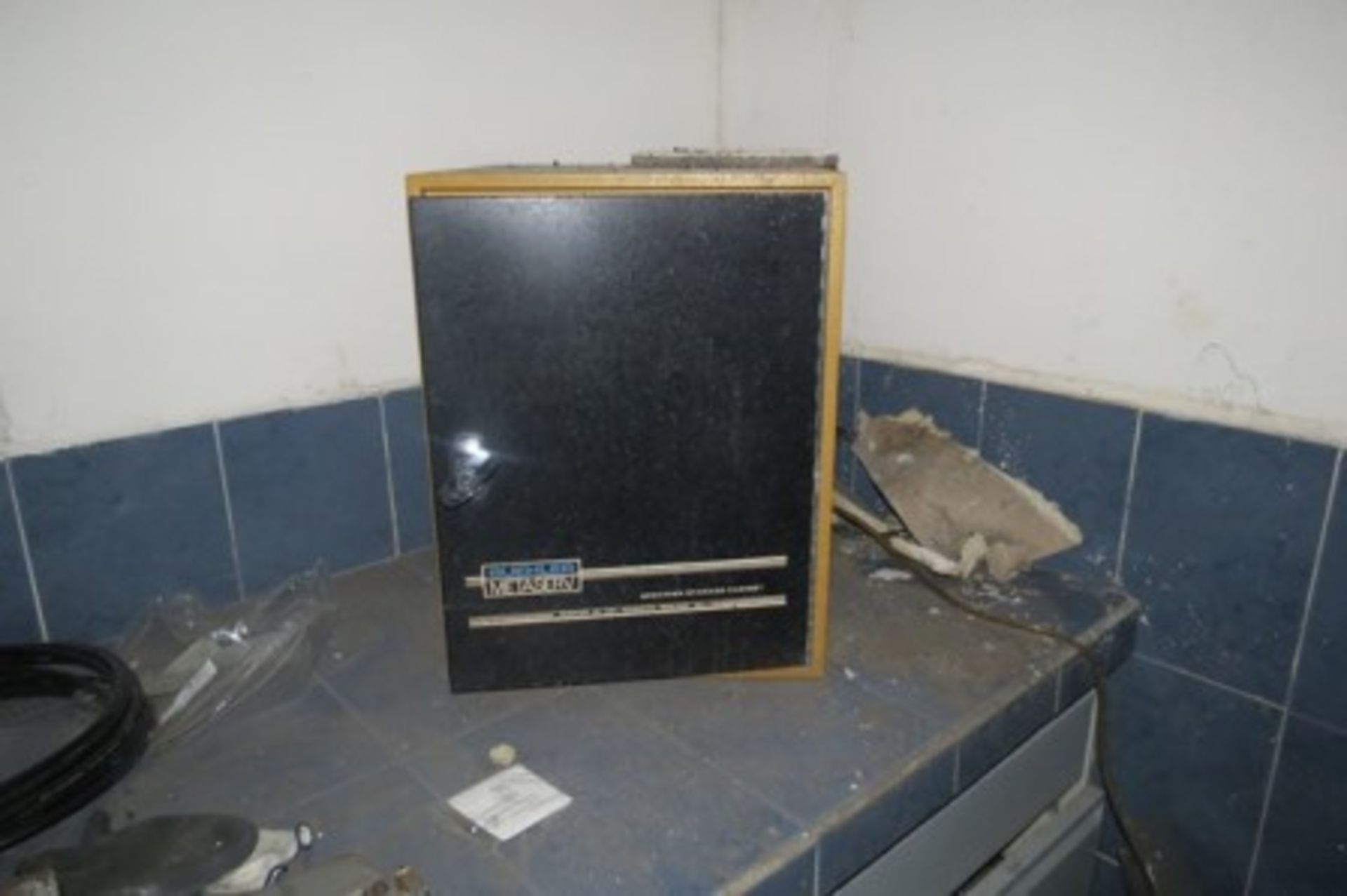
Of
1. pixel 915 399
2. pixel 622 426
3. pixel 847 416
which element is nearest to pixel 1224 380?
pixel 915 399

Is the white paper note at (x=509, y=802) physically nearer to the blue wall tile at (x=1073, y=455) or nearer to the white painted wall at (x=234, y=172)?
the white painted wall at (x=234, y=172)

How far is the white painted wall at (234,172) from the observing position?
89 centimetres

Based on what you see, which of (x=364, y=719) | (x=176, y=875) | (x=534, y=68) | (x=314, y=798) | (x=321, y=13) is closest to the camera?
(x=176, y=875)

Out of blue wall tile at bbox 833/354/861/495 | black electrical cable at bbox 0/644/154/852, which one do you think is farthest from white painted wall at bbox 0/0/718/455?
blue wall tile at bbox 833/354/861/495

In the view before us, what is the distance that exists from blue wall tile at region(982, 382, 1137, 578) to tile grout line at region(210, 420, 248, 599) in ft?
3.06

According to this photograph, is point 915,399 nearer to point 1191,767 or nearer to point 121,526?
point 1191,767

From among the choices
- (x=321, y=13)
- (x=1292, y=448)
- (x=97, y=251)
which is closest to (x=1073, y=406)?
(x=1292, y=448)

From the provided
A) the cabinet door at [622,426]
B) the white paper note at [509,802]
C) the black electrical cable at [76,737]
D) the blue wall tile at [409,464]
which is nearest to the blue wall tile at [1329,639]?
the cabinet door at [622,426]

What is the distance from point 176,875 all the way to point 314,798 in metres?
0.13

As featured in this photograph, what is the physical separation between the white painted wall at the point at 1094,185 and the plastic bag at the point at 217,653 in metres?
0.84

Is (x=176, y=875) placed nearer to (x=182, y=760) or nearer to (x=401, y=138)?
(x=182, y=760)

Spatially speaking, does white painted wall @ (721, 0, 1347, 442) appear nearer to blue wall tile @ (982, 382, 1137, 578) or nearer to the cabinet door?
blue wall tile @ (982, 382, 1137, 578)

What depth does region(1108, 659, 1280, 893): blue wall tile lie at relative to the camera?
1.03 m

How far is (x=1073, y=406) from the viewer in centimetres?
110
